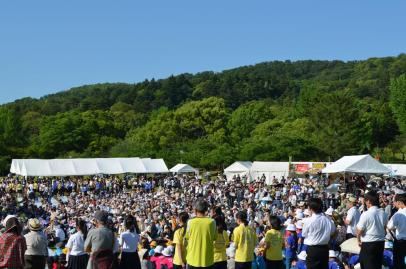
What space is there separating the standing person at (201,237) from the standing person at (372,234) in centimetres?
200

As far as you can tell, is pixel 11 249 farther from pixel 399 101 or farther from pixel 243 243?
pixel 399 101

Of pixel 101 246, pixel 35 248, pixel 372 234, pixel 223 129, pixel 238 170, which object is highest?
pixel 223 129

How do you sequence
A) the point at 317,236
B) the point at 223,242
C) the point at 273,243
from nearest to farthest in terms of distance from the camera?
the point at 317,236 < the point at 223,242 < the point at 273,243

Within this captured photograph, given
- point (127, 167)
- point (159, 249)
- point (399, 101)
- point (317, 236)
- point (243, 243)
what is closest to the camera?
point (317, 236)

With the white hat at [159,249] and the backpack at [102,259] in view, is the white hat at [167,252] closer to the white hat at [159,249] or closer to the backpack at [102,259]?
the white hat at [159,249]

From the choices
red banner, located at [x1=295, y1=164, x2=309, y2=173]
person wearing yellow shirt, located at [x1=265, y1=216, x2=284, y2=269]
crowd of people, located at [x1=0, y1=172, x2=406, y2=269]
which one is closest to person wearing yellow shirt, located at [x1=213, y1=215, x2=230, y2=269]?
crowd of people, located at [x1=0, y1=172, x2=406, y2=269]

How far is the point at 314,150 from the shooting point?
182 ft

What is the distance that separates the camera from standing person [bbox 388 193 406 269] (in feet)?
25.2

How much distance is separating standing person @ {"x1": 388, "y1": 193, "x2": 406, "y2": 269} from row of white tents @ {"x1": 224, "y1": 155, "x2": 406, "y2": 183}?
20050 millimetres

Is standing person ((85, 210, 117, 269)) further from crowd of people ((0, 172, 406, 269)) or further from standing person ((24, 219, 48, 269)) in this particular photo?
standing person ((24, 219, 48, 269))

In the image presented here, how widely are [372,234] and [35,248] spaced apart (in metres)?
4.49

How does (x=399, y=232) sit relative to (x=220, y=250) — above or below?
above

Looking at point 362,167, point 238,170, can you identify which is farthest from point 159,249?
point 238,170

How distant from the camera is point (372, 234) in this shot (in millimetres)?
7289
